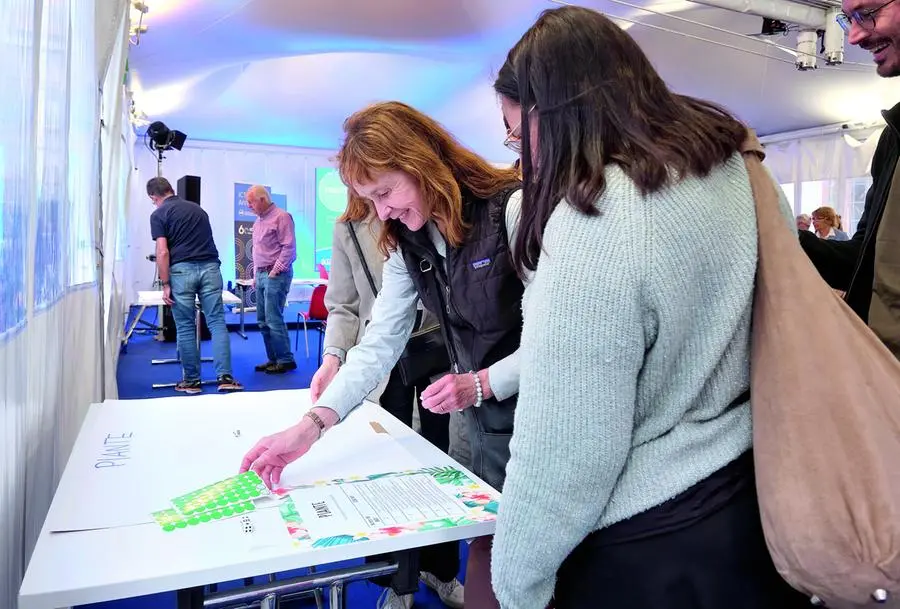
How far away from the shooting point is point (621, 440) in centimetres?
70

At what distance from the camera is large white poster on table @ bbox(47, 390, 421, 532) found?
1.08 meters

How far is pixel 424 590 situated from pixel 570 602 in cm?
151

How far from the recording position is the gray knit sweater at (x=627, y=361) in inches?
26.5

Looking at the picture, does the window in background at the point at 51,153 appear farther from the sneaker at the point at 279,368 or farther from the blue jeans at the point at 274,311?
the sneaker at the point at 279,368

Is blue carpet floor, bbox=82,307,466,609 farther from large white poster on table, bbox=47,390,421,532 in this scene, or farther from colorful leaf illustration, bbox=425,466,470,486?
colorful leaf illustration, bbox=425,466,470,486

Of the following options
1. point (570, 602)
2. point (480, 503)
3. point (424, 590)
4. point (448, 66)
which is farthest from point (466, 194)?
point (448, 66)

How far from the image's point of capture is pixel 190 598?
912mm

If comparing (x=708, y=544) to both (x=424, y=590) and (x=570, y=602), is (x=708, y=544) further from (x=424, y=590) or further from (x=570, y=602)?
(x=424, y=590)

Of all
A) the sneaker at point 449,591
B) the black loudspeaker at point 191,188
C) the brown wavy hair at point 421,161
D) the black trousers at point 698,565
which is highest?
the black loudspeaker at point 191,188

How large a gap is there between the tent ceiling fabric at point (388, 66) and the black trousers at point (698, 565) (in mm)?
4728

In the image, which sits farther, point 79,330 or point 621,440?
point 79,330

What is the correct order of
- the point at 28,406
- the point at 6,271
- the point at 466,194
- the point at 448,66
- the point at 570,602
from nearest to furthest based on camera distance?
the point at 570,602 < the point at 6,271 < the point at 28,406 < the point at 466,194 < the point at 448,66

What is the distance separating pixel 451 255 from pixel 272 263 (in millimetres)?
4433

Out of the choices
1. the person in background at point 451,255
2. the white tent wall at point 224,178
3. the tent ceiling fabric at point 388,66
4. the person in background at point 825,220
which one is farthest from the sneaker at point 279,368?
the person in background at point 825,220
